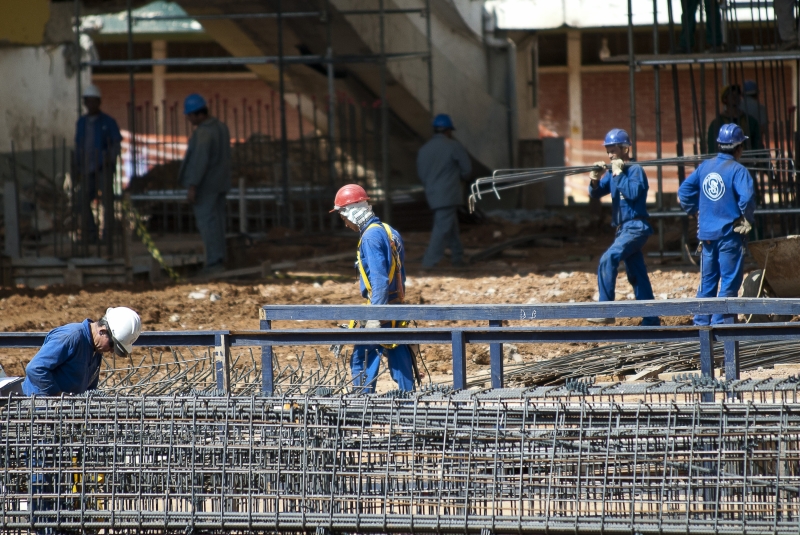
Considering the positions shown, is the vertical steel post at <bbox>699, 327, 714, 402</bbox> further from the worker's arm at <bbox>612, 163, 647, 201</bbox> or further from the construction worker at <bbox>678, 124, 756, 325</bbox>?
the worker's arm at <bbox>612, 163, 647, 201</bbox>

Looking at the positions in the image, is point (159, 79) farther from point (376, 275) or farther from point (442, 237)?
point (376, 275)

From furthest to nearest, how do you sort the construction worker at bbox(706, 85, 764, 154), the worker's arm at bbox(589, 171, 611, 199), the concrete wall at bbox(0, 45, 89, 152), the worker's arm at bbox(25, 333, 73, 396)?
the concrete wall at bbox(0, 45, 89, 152) < the construction worker at bbox(706, 85, 764, 154) < the worker's arm at bbox(589, 171, 611, 199) < the worker's arm at bbox(25, 333, 73, 396)

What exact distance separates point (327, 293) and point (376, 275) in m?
5.08

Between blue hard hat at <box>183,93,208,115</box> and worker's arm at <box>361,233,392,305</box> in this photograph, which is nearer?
worker's arm at <box>361,233,392,305</box>

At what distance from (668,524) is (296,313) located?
295 cm

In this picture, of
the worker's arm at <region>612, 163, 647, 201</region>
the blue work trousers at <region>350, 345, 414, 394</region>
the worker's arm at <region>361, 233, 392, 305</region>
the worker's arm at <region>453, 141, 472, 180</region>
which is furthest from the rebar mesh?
the worker's arm at <region>453, 141, 472, 180</region>

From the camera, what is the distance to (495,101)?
19594 mm

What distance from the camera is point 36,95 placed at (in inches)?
679

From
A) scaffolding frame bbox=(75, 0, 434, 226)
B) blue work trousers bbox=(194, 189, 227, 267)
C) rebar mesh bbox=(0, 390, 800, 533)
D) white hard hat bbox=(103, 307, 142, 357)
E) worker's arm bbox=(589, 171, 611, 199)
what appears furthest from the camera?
scaffolding frame bbox=(75, 0, 434, 226)

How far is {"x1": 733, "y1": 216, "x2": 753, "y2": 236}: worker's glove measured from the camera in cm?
871

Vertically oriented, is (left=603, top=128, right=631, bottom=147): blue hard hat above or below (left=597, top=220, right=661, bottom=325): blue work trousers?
above

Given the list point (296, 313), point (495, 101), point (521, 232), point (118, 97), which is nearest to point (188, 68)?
point (118, 97)

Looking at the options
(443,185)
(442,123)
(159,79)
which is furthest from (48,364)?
(159,79)

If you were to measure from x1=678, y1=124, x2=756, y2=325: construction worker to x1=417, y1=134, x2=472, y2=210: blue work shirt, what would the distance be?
537 centimetres
